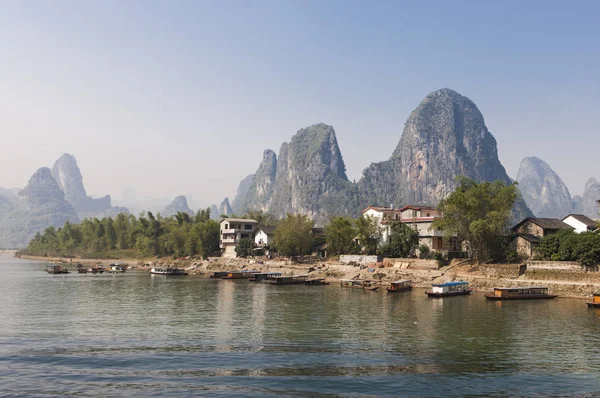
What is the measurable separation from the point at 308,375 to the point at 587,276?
5222 centimetres

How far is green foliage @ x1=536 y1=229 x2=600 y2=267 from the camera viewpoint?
6300 centimetres

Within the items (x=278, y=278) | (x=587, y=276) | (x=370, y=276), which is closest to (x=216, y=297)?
(x=278, y=278)

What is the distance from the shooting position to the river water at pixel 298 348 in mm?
25359

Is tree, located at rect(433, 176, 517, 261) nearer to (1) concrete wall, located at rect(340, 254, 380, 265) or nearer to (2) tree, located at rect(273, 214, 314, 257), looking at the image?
(1) concrete wall, located at rect(340, 254, 380, 265)

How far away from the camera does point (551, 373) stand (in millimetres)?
27969

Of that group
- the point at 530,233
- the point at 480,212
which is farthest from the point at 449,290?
the point at 530,233

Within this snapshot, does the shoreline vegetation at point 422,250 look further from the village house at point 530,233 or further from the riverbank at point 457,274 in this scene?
the village house at point 530,233

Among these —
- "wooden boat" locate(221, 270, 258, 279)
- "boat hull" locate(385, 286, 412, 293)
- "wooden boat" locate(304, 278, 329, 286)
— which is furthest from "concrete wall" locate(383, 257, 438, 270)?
"wooden boat" locate(221, 270, 258, 279)

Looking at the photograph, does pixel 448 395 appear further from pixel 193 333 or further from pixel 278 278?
pixel 278 278

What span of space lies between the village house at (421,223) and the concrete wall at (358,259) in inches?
304

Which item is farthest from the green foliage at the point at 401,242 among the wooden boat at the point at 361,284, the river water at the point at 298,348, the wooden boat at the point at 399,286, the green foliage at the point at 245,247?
the green foliage at the point at 245,247

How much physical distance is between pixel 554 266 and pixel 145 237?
12203 cm

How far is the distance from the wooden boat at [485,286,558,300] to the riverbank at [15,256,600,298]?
3701mm

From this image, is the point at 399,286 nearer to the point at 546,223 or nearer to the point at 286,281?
the point at 286,281
